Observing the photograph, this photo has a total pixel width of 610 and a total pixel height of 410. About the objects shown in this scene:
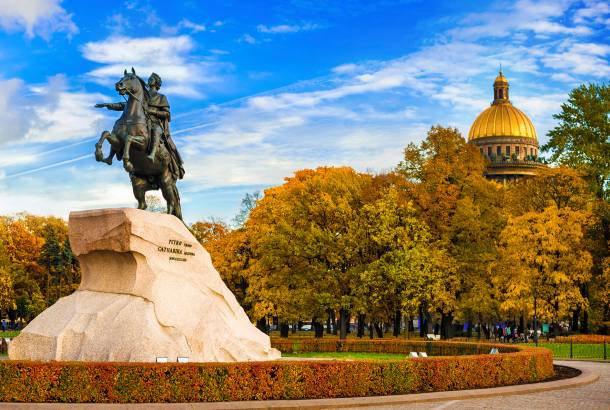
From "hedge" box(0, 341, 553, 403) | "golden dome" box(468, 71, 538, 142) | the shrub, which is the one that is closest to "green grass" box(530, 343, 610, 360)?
the shrub

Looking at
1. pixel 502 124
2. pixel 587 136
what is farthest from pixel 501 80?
pixel 587 136

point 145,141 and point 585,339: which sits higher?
point 145,141

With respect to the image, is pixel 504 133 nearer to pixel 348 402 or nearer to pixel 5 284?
pixel 5 284

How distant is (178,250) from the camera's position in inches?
875

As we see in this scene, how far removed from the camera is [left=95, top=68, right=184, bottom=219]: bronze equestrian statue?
875 inches

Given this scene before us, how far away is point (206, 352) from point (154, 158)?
20.9ft

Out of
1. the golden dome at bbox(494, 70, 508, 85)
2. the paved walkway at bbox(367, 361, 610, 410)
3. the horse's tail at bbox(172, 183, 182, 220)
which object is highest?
the golden dome at bbox(494, 70, 508, 85)

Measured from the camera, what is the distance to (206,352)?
20641mm

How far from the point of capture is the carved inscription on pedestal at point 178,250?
21.9 metres

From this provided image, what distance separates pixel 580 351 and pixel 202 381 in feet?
103

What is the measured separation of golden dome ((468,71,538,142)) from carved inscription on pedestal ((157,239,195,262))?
150 meters

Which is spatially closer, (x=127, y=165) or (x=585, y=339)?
(x=127, y=165)

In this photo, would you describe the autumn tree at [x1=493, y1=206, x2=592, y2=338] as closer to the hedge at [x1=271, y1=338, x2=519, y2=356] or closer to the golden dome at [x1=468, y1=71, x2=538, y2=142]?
the hedge at [x1=271, y1=338, x2=519, y2=356]

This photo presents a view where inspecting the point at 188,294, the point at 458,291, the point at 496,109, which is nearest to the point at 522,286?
the point at 458,291
